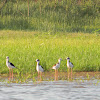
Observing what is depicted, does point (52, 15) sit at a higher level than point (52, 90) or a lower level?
higher

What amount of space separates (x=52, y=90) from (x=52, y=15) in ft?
72.8

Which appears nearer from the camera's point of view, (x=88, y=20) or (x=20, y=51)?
(x=20, y=51)

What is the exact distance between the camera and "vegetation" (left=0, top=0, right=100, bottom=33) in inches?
1215

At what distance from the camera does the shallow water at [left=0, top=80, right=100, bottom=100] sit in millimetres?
9734

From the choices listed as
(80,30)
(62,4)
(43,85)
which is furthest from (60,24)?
(43,85)

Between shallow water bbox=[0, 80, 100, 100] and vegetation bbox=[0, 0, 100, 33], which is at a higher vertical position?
vegetation bbox=[0, 0, 100, 33]

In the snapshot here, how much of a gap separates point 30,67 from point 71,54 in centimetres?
235

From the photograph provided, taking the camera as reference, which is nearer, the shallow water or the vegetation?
the shallow water

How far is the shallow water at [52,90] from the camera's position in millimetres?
9734

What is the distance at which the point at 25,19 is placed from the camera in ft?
106

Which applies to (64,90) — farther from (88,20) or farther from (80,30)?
(88,20)

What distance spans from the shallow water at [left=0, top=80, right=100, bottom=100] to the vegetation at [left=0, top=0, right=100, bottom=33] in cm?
1658

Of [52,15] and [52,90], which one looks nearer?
[52,90]

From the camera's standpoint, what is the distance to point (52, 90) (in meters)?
10.7
